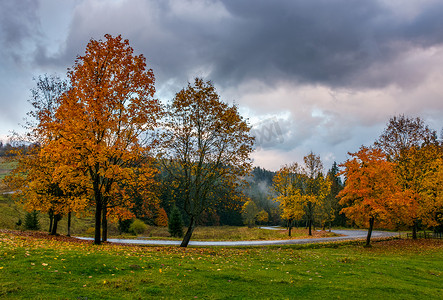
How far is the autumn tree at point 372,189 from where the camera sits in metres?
26.0

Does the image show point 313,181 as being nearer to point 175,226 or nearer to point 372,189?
point 372,189

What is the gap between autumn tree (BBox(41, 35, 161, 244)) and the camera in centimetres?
1602

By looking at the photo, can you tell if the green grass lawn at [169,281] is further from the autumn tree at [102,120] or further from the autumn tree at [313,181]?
the autumn tree at [313,181]

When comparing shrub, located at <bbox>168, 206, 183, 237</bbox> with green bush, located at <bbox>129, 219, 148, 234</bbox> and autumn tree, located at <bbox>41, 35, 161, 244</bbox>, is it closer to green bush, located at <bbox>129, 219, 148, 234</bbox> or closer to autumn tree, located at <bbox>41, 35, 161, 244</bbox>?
green bush, located at <bbox>129, 219, 148, 234</bbox>

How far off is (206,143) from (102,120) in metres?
8.19

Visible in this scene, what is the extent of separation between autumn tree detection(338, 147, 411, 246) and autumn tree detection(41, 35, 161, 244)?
20.7 meters

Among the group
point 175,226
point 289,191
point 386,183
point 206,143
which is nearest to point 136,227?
point 175,226

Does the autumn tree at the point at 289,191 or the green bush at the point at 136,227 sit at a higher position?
the autumn tree at the point at 289,191

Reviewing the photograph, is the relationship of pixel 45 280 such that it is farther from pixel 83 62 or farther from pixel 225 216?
pixel 225 216

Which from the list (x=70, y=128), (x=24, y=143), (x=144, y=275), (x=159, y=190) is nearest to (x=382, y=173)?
(x=159, y=190)

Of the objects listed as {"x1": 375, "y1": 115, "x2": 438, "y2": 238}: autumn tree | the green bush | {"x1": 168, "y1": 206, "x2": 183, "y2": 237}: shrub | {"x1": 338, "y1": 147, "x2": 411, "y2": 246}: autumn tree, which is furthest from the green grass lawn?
the green bush

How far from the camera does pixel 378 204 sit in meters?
26.0

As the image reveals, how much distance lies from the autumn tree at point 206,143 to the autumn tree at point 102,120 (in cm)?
207

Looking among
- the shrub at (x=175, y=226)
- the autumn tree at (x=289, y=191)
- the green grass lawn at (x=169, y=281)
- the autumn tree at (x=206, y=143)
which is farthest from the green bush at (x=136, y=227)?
the green grass lawn at (x=169, y=281)
